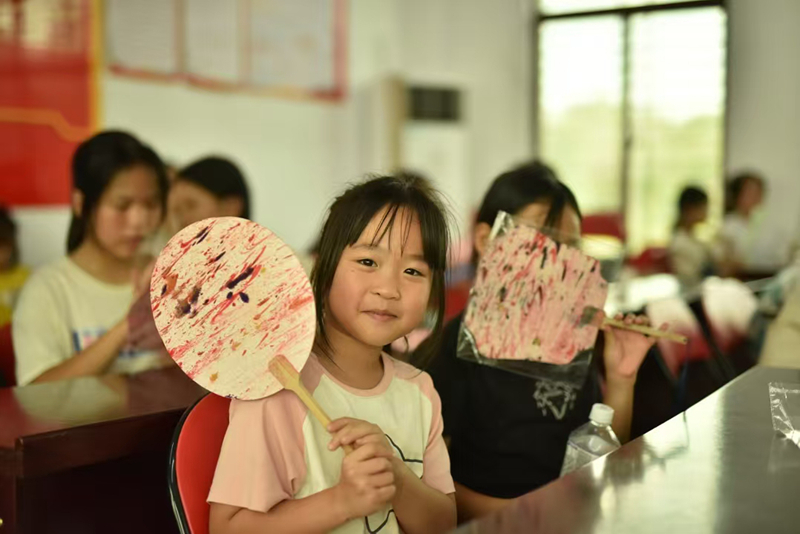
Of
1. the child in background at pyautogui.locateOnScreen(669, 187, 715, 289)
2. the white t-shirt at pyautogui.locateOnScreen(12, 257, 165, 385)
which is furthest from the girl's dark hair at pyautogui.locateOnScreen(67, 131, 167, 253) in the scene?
the child in background at pyautogui.locateOnScreen(669, 187, 715, 289)

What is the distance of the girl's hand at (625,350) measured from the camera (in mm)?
1330

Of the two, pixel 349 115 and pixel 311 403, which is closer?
pixel 311 403

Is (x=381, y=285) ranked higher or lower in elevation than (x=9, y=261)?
higher

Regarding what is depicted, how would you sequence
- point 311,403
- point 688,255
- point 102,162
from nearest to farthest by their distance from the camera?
point 311,403 < point 102,162 < point 688,255

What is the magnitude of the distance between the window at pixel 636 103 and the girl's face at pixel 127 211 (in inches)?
183

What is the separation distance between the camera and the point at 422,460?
1.05 meters

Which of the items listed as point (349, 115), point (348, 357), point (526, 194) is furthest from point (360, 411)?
point (349, 115)

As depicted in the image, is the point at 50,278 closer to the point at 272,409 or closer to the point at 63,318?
the point at 63,318

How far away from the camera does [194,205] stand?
207 centimetres

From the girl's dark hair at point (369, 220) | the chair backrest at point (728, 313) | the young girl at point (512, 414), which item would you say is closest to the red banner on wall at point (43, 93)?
the chair backrest at point (728, 313)

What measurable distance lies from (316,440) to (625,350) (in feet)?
2.00

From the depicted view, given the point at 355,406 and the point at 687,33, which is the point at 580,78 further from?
the point at 355,406

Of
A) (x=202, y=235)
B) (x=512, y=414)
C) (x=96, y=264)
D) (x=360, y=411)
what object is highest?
(x=202, y=235)

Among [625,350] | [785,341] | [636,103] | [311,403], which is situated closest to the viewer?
[311,403]
